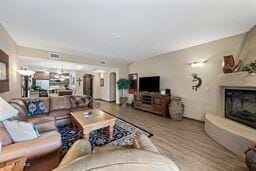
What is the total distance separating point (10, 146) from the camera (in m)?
1.52

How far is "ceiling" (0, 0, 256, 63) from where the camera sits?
7.18ft

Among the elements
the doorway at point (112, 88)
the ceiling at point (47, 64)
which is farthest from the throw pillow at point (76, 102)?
the doorway at point (112, 88)

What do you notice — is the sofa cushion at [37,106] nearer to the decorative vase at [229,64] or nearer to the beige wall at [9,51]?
the beige wall at [9,51]

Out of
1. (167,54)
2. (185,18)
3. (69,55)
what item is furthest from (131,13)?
(69,55)

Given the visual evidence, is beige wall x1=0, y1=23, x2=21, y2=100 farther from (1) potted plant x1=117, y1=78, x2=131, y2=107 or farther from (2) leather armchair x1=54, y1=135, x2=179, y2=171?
(1) potted plant x1=117, y1=78, x2=131, y2=107

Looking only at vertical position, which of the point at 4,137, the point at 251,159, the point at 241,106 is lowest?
the point at 251,159

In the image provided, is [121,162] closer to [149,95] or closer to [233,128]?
[233,128]

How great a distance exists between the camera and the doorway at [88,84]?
10492mm

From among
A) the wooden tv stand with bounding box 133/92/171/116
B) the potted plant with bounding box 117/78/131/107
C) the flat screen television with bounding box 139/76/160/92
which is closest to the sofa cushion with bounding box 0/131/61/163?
the wooden tv stand with bounding box 133/92/171/116

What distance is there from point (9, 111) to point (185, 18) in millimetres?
3229

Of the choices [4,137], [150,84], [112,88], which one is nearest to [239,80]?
[150,84]

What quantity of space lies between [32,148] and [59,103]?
2.75 metres

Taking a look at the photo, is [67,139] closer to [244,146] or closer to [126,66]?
[244,146]

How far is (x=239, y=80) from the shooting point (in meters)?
2.93
